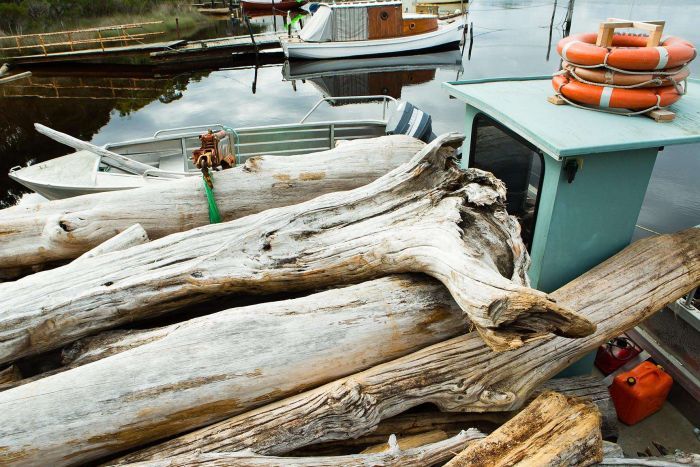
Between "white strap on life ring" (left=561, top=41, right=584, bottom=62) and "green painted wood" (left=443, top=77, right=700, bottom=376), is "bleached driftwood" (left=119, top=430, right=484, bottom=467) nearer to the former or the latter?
"green painted wood" (left=443, top=77, right=700, bottom=376)

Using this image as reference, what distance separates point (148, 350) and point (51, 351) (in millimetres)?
935

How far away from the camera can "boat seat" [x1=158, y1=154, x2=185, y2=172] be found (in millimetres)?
8707

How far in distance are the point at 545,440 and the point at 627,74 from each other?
2.76m

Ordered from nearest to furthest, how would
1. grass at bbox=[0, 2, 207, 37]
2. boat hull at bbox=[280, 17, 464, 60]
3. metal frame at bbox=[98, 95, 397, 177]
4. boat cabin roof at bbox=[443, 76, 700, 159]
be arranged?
boat cabin roof at bbox=[443, 76, 700, 159], metal frame at bbox=[98, 95, 397, 177], boat hull at bbox=[280, 17, 464, 60], grass at bbox=[0, 2, 207, 37]

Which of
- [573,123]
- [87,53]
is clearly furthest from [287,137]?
[87,53]

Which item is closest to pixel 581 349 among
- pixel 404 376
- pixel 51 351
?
pixel 404 376

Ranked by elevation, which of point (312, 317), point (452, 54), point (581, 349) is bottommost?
point (452, 54)

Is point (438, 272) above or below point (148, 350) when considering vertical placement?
above

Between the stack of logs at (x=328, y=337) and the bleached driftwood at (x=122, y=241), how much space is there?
0.6 inches

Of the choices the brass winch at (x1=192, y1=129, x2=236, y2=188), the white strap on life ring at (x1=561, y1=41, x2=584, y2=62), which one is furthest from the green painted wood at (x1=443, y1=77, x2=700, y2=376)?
the brass winch at (x1=192, y1=129, x2=236, y2=188)

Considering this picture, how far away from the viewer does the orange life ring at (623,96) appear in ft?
12.4

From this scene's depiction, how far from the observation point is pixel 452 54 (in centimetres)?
3025

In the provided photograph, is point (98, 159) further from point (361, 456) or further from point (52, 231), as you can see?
point (361, 456)

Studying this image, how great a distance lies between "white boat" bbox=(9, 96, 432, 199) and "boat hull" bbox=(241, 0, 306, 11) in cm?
3987
